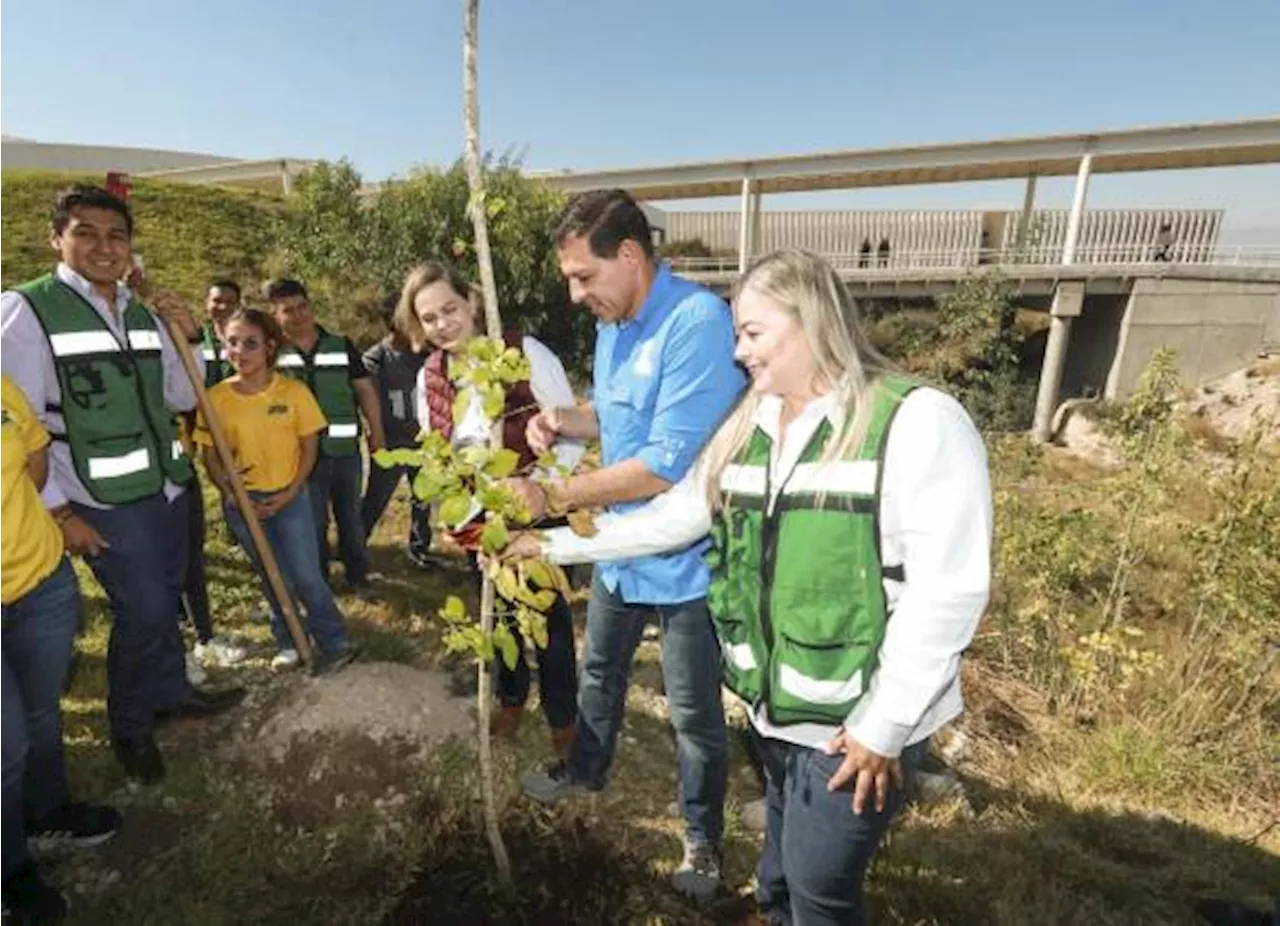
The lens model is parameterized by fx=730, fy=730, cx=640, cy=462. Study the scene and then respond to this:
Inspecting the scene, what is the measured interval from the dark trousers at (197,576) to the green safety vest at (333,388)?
2.95ft

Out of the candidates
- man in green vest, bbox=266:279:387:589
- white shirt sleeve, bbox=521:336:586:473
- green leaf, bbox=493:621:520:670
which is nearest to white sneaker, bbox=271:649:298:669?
man in green vest, bbox=266:279:387:589

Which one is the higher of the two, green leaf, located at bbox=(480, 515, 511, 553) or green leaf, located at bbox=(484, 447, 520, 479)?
green leaf, located at bbox=(484, 447, 520, 479)

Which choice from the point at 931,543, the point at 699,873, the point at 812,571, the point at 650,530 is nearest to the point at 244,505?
the point at 650,530

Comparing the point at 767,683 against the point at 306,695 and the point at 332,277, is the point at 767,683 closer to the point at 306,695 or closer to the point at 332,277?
the point at 306,695

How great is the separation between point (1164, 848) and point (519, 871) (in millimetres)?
3052

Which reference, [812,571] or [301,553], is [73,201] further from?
[812,571]

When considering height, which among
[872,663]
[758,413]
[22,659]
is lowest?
[22,659]

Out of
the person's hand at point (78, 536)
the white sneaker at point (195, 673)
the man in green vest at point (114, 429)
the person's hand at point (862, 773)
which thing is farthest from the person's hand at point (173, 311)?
the person's hand at point (862, 773)

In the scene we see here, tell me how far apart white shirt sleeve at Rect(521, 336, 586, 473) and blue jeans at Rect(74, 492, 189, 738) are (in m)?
1.78

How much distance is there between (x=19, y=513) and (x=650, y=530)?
2097 millimetres

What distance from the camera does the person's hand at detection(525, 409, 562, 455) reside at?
8.41ft

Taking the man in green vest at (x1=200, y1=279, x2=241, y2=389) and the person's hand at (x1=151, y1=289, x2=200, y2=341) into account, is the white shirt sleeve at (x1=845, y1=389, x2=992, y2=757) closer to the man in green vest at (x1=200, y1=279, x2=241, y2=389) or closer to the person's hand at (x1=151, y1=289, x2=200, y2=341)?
the person's hand at (x1=151, y1=289, x2=200, y2=341)

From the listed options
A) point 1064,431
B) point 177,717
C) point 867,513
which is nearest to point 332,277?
point 177,717

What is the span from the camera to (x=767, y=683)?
6.24 ft
